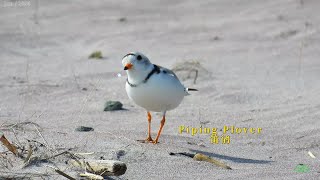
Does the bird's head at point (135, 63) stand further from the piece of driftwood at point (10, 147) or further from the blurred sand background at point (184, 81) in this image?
the piece of driftwood at point (10, 147)

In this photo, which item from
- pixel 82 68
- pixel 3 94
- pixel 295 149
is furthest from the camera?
pixel 82 68

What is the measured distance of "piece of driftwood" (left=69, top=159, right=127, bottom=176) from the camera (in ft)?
11.1

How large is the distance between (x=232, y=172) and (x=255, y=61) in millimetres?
4740

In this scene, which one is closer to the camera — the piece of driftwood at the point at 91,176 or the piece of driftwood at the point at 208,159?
the piece of driftwood at the point at 91,176

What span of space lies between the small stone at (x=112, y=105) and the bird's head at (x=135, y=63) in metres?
1.67

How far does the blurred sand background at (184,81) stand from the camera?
14.1 ft

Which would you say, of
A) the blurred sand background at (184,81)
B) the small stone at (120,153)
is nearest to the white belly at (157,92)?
the blurred sand background at (184,81)

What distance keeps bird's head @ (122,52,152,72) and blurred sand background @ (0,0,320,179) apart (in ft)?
1.63

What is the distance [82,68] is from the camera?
8.19 meters

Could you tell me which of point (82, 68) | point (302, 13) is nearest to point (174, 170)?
point (82, 68)

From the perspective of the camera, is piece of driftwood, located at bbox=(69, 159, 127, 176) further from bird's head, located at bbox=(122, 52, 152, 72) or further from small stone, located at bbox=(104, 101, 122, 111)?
small stone, located at bbox=(104, 101, 122, 111)

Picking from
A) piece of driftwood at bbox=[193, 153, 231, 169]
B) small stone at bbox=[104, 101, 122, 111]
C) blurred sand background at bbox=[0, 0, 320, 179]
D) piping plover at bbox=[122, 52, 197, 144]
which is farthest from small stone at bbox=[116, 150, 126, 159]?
small stone at bbox=[104, 101, 122, 111]

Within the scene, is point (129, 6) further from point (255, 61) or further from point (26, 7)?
point (255, 61)

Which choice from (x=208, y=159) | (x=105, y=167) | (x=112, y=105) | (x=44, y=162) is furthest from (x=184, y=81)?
(x=105, y=167)
